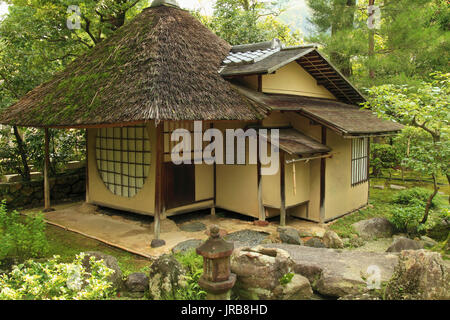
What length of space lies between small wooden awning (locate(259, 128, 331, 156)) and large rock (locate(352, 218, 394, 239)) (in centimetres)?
213

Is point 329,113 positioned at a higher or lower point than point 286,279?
higher

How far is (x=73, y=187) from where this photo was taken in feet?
39.4

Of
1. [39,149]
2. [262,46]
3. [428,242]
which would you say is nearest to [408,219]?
[428,242]

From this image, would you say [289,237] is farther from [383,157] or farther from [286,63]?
[383,157]

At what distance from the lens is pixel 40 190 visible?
11.3 m

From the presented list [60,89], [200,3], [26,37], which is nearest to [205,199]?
[60,89]

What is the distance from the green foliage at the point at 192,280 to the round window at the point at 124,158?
4.20m

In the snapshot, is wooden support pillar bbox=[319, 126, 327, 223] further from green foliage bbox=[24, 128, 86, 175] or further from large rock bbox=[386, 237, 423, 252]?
green foliage bbox=[24, 128, 86, 175]

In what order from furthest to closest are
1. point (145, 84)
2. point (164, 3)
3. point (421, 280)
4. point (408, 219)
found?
1. point (164, 3)
2. point (408, 219)
3. point (145, 84)
4. point (421, 280)

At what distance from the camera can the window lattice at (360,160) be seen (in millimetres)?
10531

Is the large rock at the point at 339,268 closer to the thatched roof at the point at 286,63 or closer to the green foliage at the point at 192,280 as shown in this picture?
the green foliage at the point at 192,280

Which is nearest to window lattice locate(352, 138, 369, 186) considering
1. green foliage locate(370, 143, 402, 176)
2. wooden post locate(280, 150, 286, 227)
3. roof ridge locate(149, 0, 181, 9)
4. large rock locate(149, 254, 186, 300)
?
wooden post locate(280, 150, 286, 227)

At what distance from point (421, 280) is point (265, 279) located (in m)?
1.72
